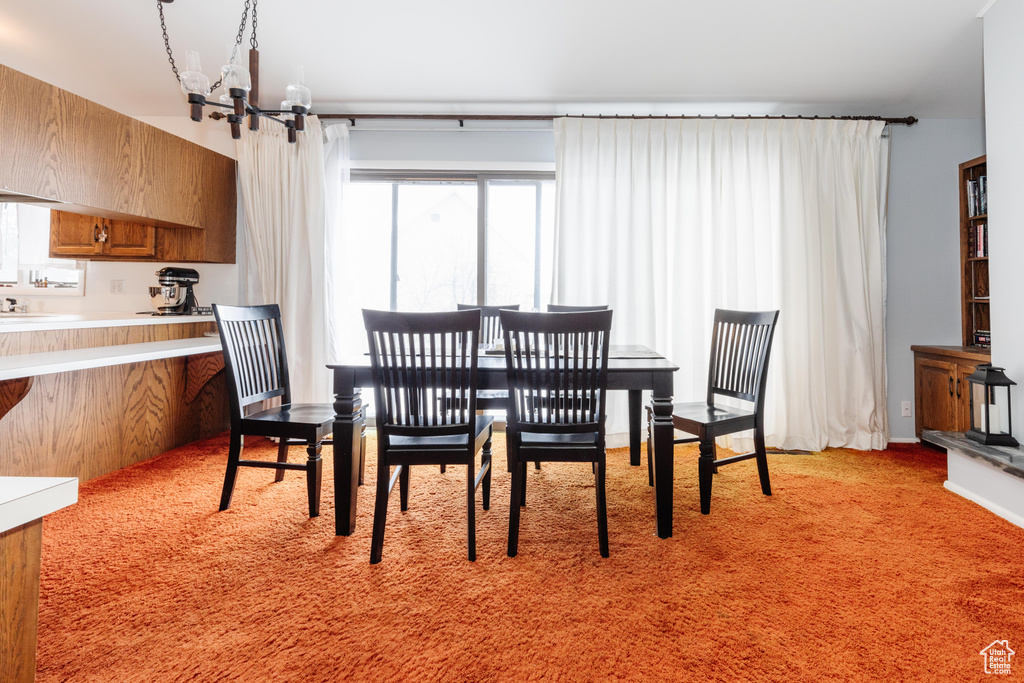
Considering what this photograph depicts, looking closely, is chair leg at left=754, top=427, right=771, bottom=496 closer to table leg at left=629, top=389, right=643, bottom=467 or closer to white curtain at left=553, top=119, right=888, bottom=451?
Answer: table leg at left=629, top=389, right=643, bottom=467

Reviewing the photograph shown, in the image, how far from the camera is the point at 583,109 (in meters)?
3.62

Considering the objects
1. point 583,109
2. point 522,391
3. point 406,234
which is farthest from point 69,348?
point 583,109

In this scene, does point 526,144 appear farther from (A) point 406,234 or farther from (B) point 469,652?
(B) point 469,652

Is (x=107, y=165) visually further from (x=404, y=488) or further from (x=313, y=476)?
(x=404, y=488)

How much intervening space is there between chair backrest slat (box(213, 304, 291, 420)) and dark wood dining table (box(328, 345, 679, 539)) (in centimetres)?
54

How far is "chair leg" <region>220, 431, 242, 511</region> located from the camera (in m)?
2.22

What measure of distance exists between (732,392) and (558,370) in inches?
51.7

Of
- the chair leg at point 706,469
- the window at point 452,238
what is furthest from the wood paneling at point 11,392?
the chair leg at point 706,469

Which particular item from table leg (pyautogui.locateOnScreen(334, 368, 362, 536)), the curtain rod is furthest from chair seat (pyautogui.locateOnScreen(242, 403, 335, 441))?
the curtain rod

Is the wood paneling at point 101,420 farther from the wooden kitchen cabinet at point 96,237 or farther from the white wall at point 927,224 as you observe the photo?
the white wall at point 927,224

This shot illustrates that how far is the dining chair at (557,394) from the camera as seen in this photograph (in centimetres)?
183

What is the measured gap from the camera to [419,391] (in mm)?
1950

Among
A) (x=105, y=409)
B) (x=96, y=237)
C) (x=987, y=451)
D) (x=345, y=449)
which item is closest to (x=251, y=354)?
(x=345, y=449)

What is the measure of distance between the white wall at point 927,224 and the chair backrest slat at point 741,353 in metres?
1.85
